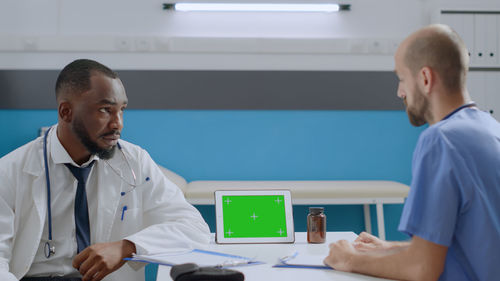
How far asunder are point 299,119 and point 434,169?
7.26 ft

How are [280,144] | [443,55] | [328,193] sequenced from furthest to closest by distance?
[280,144], [328,193], [443,55]

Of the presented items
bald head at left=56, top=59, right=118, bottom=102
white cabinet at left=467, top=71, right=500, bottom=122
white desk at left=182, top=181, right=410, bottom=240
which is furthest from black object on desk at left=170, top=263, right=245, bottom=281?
white cabinet at left=467, top=71, right=500, bottom=122

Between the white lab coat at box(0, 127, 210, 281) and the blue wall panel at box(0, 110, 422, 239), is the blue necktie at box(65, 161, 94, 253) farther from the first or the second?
the blue wall panel at box(0, 110, 422, 239)

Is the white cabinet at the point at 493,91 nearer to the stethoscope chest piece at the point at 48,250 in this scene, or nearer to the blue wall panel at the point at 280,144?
the blue wall panel at the point at 280,144

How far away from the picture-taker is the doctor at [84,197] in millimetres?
1287

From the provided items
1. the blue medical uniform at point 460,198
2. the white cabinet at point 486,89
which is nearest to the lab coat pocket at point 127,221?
the blue medical uniform at point 460,198

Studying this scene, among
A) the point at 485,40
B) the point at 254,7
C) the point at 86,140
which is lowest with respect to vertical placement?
the point at 86,140

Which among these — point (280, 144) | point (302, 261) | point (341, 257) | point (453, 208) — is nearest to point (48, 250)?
point (302, 261)

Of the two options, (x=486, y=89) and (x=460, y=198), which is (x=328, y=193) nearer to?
(x=486, y=89)

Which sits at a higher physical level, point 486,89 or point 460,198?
point 486,89

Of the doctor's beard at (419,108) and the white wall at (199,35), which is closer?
the doctor's beard at (419,108)

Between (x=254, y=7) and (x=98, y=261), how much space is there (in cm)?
236

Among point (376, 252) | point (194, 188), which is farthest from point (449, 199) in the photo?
point (194, 188)

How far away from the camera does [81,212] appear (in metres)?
1.38
